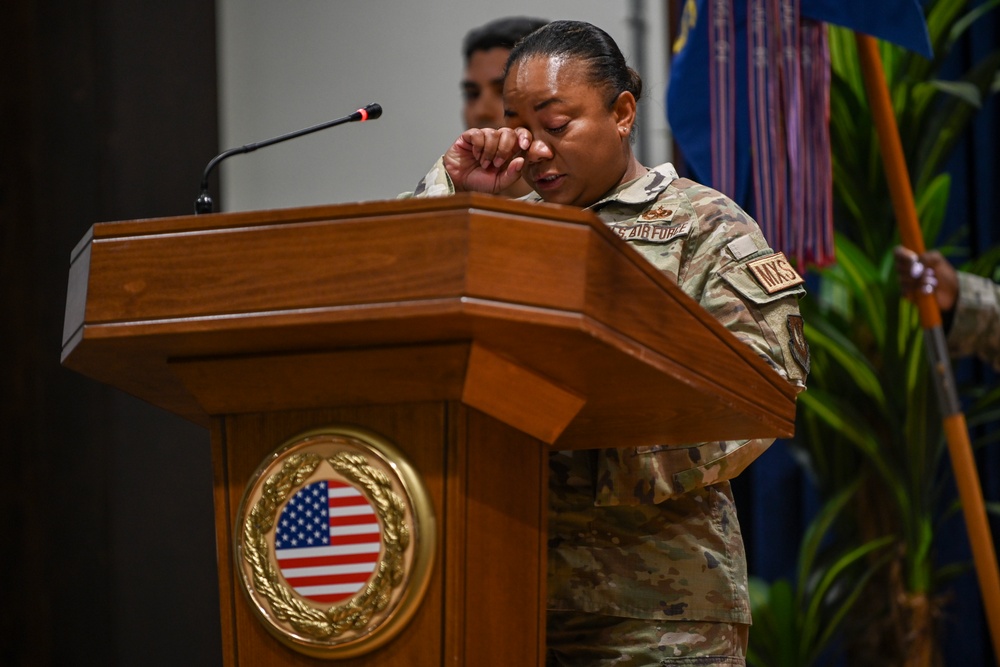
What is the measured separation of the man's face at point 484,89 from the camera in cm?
248

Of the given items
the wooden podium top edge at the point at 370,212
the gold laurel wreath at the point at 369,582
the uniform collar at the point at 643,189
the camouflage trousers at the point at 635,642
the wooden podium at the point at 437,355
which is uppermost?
the uniform collar at the point at 643,189

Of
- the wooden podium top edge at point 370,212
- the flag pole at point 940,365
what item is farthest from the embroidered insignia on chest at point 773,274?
the flag pole at point 940,365

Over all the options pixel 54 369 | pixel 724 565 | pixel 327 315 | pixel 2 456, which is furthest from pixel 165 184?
pixel 327 315

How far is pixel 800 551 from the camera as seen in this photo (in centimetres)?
289

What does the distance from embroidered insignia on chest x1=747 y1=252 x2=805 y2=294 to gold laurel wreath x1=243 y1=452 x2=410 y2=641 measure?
0.53m

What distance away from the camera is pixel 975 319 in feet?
7.86

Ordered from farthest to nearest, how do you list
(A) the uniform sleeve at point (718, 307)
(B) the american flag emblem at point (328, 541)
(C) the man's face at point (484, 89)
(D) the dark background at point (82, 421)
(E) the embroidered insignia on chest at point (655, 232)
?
(D) the dark background at point (82, 421) < (C) the man's face at point (484, 89) < (E) the embroidered insignia on chest at point (655, 232) < (A) the uniform sleeve at point (718, 307) < (B) the american flag emblem at point (328, 541)

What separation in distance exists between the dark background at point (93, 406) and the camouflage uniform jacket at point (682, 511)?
1.64m

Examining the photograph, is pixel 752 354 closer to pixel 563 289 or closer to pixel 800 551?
pixel 563 289

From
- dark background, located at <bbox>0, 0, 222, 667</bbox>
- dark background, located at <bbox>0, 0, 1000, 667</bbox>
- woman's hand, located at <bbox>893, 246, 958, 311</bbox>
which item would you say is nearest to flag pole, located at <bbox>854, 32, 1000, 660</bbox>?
woman's hand, located at <bbox>893, 246, 958, 311</bbox>

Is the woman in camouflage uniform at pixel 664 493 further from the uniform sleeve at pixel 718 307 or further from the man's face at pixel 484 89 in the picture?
the man's face at pixel 484 89

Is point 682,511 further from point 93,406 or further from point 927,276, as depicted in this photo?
point 93,406

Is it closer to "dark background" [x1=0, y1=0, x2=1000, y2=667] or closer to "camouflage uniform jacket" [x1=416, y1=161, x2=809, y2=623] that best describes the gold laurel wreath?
"camouflage uniform jacket" [x1=416, y1=161, x2=809, y2=623]

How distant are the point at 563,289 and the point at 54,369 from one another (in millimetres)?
2178
